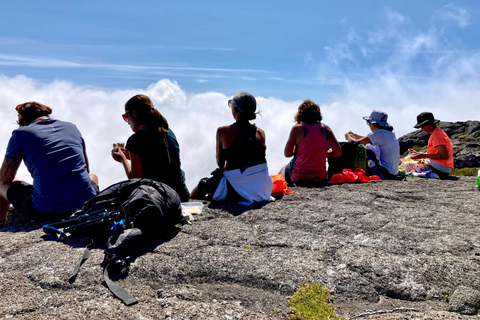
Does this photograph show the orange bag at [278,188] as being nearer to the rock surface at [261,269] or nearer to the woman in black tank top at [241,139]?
the woman in black tank top at [241,139]

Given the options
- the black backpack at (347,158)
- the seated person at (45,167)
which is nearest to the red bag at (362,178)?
the black backpack at (347,158)

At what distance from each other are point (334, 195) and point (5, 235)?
5261mm

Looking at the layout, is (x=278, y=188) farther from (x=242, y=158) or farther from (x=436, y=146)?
(x=436, y=146)

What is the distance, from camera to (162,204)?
4727 mm

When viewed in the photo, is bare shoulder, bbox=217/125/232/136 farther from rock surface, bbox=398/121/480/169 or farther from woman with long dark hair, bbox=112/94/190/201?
rock surface, bbox=398/121/480/169

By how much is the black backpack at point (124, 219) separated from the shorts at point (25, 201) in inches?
33.3

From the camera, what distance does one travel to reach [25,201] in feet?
19.0

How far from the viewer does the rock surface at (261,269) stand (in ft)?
11.1

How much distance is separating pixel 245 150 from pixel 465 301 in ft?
13.1

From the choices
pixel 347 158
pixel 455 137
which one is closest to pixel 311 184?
pixel 347 158

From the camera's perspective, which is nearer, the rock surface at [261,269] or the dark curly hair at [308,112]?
the rock surface at [261,269]

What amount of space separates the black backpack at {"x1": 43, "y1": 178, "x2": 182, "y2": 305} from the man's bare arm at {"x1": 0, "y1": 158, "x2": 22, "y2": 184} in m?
1.37

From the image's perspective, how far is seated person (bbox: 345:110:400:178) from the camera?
9.28 metres

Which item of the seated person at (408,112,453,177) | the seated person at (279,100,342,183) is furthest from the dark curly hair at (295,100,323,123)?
the seated person at (408,112,453,177)
